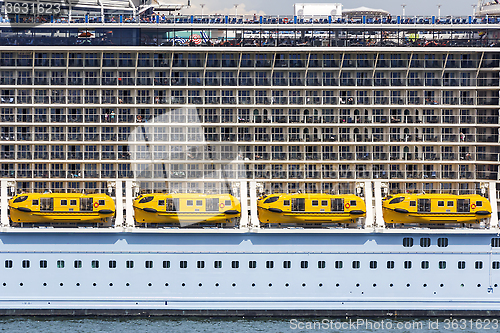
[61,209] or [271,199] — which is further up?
[271,199]

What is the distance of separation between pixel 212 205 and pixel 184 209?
55.7 inches

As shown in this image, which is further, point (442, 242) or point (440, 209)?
A: point (440, 209)

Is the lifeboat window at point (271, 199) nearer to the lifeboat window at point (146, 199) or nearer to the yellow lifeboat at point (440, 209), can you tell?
the yellow lifeboat at point (440, 209)

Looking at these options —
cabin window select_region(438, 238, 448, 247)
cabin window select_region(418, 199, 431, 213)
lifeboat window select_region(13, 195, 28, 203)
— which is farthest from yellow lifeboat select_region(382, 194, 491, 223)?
lifeboat window select_region(13, 195, 28, 203)

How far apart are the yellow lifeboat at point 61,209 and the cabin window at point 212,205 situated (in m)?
4.87

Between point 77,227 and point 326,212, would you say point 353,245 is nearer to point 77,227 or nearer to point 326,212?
point 326,212

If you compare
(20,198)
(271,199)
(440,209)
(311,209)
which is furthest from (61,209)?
(440,209)

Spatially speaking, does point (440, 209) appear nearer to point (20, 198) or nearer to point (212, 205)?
point (212, 205)

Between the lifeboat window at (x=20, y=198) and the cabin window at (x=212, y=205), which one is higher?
the lifeboat window at (x=20, y=198)

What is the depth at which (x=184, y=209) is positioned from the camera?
3506 cm

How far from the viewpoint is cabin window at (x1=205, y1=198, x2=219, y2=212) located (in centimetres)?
3506

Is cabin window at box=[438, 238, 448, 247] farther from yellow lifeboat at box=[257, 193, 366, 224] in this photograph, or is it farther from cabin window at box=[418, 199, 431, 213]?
yellow lifeboat at box=[257, 193, 366, 224]

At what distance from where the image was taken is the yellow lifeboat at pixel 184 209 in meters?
35.0

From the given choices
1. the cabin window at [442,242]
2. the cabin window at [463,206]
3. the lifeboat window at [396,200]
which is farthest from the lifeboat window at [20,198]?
the cabin window at [463,206]
